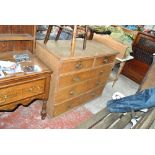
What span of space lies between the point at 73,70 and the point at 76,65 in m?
0.08

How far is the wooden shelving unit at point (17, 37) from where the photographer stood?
7.61 feet

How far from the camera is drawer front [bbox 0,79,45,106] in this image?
2.00 m

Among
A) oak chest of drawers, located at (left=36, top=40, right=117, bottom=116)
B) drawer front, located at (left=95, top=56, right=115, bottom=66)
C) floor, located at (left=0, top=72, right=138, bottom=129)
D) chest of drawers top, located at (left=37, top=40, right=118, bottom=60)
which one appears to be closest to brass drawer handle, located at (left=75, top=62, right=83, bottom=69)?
oak chest of drawers, located at (left=36, top=40, right=117, bottom=116)

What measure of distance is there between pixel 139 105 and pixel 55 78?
1.10 m

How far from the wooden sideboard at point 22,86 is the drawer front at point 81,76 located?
244 mm

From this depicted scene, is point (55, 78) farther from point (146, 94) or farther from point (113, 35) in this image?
point (113, 35)

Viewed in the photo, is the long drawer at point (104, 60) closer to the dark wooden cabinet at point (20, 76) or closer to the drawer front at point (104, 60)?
the drawer front at point (104, 60)

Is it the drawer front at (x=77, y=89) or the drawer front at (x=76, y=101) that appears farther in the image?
the drawer front at (x=76, y=101)

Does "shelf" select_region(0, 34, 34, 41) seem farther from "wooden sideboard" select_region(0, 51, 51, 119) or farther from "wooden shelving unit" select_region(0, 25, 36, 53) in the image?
"wooden sideboard" select_region(0, 51, 51, 119)

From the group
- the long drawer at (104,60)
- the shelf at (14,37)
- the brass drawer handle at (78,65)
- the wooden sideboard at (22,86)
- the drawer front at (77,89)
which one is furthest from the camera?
the long drawer at (104,60)

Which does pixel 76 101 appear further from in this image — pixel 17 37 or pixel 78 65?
pixel 17 37

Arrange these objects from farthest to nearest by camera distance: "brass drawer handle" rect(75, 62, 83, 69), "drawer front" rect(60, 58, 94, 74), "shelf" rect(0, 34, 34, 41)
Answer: "brass drawer handle" rect(75, 62, 83, 69)
"drawer front" rect(60, 58, 94, 74)
"shelf" rect(0, 34, 34, 41)

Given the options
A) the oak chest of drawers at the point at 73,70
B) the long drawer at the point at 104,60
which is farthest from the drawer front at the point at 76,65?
the long drawer at the point at 104,60

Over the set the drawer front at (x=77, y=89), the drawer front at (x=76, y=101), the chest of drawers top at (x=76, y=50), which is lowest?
the drawer front at (x=76, y=101)
